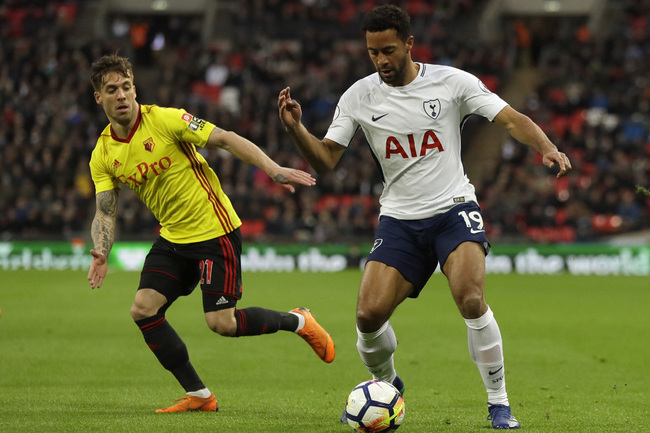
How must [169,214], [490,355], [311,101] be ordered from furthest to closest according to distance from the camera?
[311,101], [169,214], [490,355]

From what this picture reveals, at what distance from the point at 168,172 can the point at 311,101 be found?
71.0ft

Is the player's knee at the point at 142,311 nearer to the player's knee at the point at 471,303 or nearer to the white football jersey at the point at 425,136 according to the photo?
the white football jersey at the point at 425,136

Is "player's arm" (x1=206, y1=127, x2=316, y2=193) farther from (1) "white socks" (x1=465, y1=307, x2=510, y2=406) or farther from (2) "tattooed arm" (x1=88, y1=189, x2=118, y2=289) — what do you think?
(1) "white socks" (x1=465, y1=307, x2=510, y2=406)

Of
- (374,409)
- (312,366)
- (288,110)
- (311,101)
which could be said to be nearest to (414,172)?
(288,110)

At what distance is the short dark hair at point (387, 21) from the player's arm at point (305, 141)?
Answer: 0.66 m

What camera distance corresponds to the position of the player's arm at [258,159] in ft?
19.6

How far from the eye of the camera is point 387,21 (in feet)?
19.6

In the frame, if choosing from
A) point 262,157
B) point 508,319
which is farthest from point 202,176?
point 508,319

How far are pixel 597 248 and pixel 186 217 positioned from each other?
57.6 feet

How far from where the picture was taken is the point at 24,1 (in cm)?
3341

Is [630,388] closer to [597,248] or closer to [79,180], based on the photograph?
[597,248]

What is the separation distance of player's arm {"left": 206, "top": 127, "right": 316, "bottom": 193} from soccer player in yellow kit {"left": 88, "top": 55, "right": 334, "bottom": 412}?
0.15 metres

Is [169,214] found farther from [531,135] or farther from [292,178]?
[531,135]

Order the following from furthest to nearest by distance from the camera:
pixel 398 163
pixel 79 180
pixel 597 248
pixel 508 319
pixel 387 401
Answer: pixel 79 180 → pixel 597 248 → pixel 508 319 → pixel 398 163 → pixel 387 401
